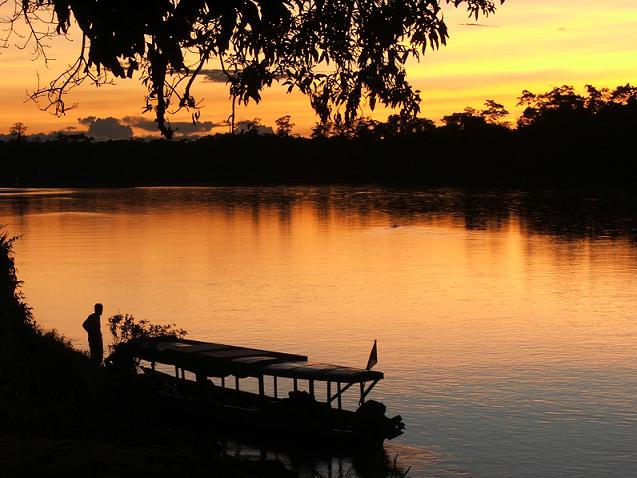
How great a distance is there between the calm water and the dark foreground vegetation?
177 inches

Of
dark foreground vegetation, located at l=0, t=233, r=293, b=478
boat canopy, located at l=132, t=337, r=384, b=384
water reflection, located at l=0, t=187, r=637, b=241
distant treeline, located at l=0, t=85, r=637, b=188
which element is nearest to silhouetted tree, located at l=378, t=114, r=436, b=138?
dark foreground vegetation, located at l=0, t=233, r=293, b=478

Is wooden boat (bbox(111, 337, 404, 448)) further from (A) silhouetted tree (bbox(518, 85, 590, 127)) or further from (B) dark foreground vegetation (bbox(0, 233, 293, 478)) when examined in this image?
(A) silhouetted tree (bbox(518, 85, 590, 127))

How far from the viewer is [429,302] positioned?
46625 mm

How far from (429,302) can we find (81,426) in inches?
A: 1195

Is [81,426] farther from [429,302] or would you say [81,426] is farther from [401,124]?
[429,302]

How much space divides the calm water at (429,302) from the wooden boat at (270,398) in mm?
1037

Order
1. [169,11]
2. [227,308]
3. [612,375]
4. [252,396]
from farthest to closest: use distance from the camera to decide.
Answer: [227,308] → [612,375] → [252,396] → [169,11]

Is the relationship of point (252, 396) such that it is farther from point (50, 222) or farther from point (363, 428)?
point (50, 222)

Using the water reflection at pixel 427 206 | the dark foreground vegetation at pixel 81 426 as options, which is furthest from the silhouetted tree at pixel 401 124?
the water reflection at pixel 427 206

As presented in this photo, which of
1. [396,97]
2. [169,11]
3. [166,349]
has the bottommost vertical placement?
[166,349]

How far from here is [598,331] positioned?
3972 centimetres

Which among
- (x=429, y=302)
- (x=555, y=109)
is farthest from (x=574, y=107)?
(x=429, y=302)

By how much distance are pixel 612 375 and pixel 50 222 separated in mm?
73936

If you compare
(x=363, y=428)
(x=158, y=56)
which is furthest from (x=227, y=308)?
(x=158, y=56)
